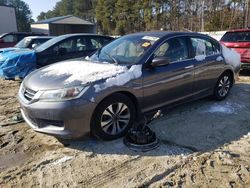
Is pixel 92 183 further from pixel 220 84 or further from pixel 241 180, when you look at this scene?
pixel 220 84

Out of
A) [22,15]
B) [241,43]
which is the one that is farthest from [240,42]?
[22,15]

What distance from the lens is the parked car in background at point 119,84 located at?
370cm

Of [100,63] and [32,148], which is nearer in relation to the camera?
[32,148]

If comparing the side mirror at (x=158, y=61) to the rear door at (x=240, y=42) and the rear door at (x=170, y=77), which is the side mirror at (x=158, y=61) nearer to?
the rear door at (x=170, y=77)

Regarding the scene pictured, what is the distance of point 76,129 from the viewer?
12.2ft

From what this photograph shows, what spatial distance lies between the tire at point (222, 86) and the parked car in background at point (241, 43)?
2925 millimetres

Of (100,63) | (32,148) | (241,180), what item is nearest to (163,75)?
(100,63)

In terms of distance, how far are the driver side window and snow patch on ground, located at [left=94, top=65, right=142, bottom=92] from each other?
50 centimetres

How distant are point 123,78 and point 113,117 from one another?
1.92ft

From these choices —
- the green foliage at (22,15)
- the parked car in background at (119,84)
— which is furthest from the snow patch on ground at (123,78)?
the green foliage at (22,15)

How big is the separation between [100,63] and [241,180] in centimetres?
266

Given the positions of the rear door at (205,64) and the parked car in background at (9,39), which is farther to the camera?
the parked car in background at (9,39)

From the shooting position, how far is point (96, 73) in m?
4.03

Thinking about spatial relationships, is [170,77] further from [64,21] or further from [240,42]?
[64,21]
